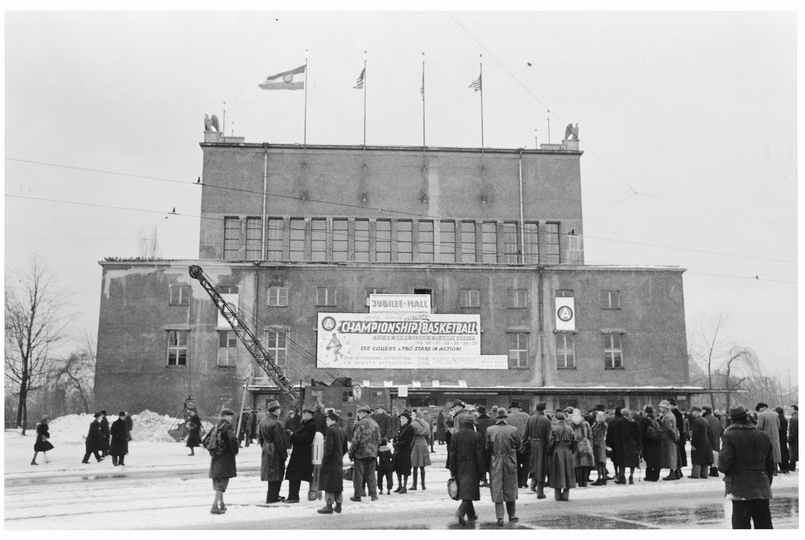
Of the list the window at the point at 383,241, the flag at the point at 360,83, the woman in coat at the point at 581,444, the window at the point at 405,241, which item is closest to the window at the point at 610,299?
the window at the point at 405,241

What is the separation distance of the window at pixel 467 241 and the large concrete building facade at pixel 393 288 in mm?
62

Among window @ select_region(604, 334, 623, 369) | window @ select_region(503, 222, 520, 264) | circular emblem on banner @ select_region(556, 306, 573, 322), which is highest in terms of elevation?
window @ select_region(503, 222, 520, 264)

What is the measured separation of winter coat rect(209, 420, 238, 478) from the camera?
1330cm

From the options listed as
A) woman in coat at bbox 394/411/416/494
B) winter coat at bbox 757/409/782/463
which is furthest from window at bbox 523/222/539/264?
woman in coat at bbox 394/411/416/494

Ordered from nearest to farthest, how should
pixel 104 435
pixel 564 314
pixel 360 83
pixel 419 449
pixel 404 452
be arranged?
pixel 404 452, pixel 419 449, pixel 104 435, pixel 564 314, pixel 360 83

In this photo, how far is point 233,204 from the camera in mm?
45594

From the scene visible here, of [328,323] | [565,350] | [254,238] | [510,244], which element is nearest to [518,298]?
[565,350]

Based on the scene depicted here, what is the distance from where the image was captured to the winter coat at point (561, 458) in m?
15.5

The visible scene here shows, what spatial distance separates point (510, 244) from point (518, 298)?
16.3 ft

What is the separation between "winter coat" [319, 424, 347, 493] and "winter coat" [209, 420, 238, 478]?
1.49m

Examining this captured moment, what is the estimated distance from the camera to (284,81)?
41.8 metres

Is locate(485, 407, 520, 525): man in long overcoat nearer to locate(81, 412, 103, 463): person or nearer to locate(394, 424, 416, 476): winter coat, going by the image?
locate(394, 424, 416, 476): winter coat

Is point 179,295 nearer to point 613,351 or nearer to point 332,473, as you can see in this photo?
point 613,351
